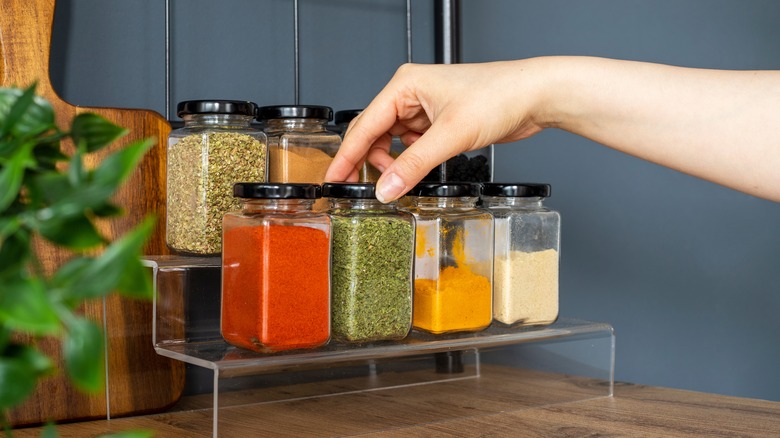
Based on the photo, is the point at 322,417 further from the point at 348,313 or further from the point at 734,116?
the point at 734,116

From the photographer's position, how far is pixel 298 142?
3.27 feet

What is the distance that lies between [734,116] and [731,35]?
469mm

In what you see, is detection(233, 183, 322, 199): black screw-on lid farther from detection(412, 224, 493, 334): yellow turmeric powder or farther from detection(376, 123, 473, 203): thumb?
detection(412, 224, 493, 334): yellow turmeric powder

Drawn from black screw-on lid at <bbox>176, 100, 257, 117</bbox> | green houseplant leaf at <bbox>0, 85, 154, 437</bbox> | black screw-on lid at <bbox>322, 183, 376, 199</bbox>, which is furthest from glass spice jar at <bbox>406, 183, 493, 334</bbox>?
green houseplant leaf at <bbox>0, 85, 154, 437</bbox>

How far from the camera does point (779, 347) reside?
3.91 ft

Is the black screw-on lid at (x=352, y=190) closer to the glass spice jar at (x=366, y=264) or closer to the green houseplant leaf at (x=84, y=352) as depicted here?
the glass spice jar at (x=366, y=264)

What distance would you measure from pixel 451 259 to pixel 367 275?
0.47ft

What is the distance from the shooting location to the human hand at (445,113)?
33.0 inches

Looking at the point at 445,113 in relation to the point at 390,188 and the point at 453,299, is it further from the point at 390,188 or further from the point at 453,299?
the point at 453,299

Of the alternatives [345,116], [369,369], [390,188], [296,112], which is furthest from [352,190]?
[369,369]

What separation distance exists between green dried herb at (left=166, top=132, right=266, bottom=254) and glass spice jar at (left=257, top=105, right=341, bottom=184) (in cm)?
4

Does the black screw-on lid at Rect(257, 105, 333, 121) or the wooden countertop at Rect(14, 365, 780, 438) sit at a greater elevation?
the black screw-on lid at Rect(257, 105, 333, 121)

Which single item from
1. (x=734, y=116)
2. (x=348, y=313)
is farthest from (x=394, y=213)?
(x=734, y=116)

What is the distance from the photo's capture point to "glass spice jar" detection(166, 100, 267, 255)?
92 cm
